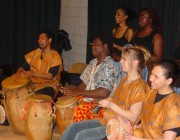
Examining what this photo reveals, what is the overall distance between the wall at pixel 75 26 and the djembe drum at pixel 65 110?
207cm

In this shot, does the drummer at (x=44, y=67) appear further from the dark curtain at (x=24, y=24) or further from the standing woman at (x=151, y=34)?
the dark curtain at (x=24, y=24)

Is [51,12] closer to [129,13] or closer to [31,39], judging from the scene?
[31,39]

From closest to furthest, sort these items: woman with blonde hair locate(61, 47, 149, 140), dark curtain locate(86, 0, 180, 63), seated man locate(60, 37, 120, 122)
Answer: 1. woman with blonde hair locate(61, 47, 149, 140)
2. seated man locate(60, 37, 120, 122)
3. dark curtain locate(86, 0, 180, 63)

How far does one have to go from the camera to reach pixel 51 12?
6.34 metres

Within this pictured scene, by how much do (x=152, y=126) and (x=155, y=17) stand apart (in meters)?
1.59

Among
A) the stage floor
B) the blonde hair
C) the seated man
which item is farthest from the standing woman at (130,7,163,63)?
the stage floor

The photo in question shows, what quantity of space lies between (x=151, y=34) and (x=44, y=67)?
1301 mm

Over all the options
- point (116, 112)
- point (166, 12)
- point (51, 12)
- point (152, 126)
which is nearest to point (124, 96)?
point (116, 112)

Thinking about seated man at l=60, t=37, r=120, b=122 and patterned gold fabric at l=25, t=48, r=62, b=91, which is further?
patterned gold fabric at l=25, t=48, r=62, b=91

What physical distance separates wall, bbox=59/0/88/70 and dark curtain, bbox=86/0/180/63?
34 centimetres

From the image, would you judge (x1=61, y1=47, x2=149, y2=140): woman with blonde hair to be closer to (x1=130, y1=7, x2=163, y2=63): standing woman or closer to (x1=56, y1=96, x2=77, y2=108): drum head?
(x1=56, y1=96, x2=77, y2=108): drum head

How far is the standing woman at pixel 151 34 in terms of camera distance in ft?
12.1

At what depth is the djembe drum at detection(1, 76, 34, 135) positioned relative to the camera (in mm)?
4066

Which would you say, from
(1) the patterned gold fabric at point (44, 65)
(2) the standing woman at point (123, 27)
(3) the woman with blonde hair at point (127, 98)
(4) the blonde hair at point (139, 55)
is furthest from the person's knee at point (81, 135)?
(2) the standing woman at point (123, 27)
